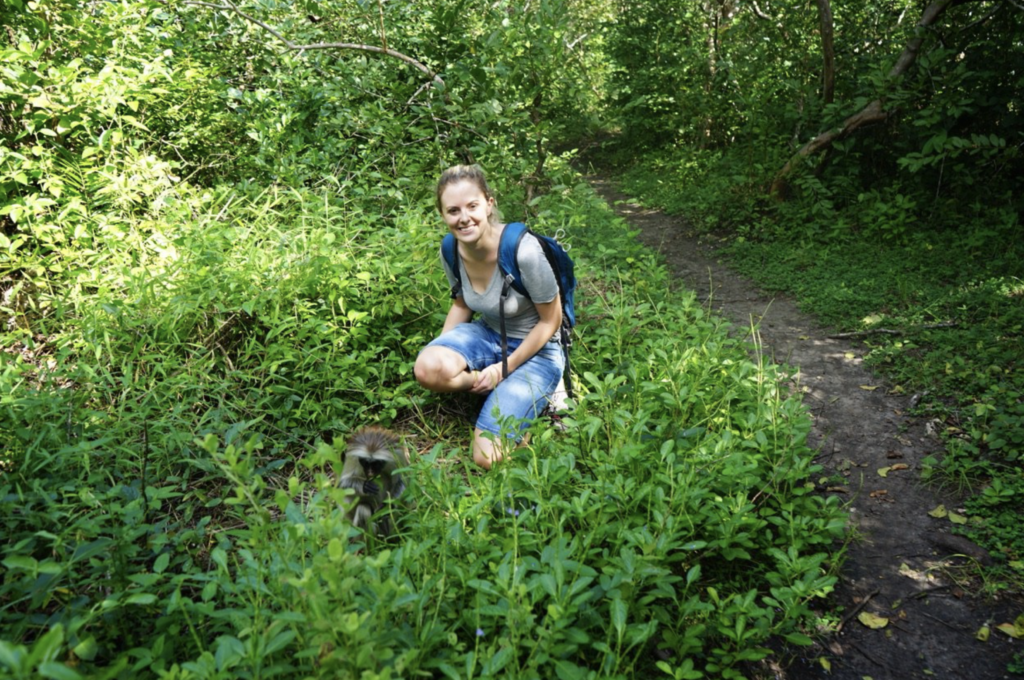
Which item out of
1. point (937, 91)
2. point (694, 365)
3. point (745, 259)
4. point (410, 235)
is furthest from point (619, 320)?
point (937, 91)

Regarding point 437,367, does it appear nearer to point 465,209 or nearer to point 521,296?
point 521,296

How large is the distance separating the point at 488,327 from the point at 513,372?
365mm

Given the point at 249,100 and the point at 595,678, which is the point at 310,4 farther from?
the point at 595,678

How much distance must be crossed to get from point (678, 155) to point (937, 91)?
14.9ft

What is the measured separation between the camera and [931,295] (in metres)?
4.97

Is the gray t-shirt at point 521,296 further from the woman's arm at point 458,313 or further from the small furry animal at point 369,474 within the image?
the small furry animal at point 369,474

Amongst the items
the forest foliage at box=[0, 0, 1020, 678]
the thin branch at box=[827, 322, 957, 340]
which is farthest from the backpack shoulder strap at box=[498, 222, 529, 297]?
the thin branch at box=[827, 322, 957, 340]

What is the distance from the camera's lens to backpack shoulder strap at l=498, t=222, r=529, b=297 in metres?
3.25

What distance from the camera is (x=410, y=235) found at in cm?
441

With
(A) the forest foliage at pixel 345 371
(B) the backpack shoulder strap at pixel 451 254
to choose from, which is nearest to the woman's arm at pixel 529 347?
(A) the forest foliage at pixel 345 371

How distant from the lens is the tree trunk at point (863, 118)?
247 inches

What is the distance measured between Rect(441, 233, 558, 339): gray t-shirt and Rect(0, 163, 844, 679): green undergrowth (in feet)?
1.63

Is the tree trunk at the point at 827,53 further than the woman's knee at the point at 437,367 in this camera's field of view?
Yes

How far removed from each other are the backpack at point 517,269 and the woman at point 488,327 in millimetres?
34
